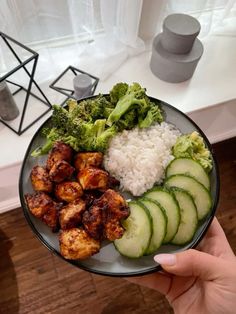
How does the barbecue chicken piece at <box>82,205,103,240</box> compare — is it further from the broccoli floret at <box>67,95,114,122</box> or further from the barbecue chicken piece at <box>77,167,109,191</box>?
the broccoli floret at <box>67,95,114,122</box>

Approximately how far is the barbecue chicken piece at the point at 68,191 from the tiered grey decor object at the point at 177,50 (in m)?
0.98

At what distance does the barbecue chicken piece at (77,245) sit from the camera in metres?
1.02

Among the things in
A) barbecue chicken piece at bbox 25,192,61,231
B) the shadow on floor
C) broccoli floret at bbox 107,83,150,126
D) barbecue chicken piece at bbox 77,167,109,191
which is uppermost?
broccoli floret at bbox 107,83,150,126

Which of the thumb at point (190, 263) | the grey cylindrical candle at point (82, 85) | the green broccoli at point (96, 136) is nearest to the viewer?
the thumb at point (190, 263)

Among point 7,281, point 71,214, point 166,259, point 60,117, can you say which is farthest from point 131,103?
point 7,281

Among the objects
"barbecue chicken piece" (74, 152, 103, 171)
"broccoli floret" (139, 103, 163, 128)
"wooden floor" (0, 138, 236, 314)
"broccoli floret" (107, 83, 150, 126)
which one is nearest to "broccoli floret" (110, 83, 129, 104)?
"broccoli floret" (107, 83, 150, 126)

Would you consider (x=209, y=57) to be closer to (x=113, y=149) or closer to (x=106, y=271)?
(x=113, y=149)

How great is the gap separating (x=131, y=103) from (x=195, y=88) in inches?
31.1

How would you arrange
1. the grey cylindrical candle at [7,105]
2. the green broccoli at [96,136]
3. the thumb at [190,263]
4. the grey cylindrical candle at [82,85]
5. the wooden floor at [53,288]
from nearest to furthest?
the thumb at [190,263] < the green broccoli at [96,136] < the grey cylindrical candle at [7,105] < the grey cylindrical candle at [82,85] < the wooden floor at [53,288]

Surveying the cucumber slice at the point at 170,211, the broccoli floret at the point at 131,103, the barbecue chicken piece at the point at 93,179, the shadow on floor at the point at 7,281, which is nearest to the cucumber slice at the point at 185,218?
the cucumber slice at the point at 170,211

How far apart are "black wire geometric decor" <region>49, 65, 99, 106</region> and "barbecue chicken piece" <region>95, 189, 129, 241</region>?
30.8 inches

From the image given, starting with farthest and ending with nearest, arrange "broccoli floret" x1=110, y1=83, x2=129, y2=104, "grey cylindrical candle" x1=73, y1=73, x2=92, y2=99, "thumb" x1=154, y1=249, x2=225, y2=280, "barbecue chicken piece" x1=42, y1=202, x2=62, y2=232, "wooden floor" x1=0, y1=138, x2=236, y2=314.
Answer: "wooden floor" x1=0, y1=138, x2=236, y2=314, "grey cylindrical candle" x1=73, y1=73, x2=92, y2=99, "broccoli floret" x1=110, y1=83, x2=129, y2=104, "barbecue chicken piece" x1=42, y1=202, x2=62, y2=232, "thumb" x1=154, y1=249, x2=225, y2=280

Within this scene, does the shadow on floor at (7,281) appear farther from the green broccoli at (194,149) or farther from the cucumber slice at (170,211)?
the green broccoli at (194,149)

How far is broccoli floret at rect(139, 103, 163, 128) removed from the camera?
130 cm
